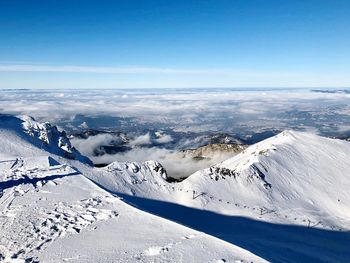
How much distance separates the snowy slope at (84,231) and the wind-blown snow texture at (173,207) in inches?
2.8

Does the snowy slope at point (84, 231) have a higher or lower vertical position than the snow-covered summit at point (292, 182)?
higher

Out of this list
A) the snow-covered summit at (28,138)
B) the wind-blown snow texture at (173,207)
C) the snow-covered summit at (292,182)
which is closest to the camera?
the wind-blown snow texture at (173,207)

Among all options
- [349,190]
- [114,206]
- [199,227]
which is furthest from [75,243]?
[349,190]

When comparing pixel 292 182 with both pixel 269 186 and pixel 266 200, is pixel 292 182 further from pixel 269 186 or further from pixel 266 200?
pixel 266 200

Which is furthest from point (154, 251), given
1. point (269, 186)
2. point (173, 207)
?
point (269, 186)

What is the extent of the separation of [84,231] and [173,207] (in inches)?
1169

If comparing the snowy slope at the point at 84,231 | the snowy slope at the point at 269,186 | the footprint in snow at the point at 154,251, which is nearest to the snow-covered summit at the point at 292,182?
the snowy slope at the point at 269,186

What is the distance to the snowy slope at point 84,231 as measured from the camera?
23.5 m

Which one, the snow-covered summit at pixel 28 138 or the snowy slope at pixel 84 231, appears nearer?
the snowy slope at pixel 84 231

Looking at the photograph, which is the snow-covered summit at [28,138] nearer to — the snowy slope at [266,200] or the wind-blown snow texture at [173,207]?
the wind-blown snow texture at [173,207]

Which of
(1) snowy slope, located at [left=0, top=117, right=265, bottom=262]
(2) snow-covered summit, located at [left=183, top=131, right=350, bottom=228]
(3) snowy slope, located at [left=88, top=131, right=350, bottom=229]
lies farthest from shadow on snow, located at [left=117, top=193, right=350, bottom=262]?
(1) snowy slope, located at [left=0, top=117, right=265, bottom=262]

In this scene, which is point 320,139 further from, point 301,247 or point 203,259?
point 203,259

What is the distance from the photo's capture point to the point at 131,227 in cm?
2834

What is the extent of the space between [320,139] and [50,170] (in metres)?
75.6
